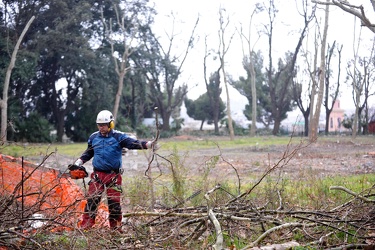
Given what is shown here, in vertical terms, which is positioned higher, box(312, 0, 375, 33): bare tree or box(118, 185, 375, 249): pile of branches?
box(312, 0, 375, 33): bare tree

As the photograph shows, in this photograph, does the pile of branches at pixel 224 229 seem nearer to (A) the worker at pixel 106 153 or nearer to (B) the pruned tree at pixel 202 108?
(A) the worker at pixel 106 153

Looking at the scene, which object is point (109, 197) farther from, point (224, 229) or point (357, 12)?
point (357, 12)

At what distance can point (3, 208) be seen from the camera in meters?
4.68

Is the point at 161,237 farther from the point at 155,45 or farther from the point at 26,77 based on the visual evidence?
the point at 155,45

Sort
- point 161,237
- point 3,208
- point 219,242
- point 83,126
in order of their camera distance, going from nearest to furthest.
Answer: point 219,242 → point 3,208 → point 161,237 → point 83,126

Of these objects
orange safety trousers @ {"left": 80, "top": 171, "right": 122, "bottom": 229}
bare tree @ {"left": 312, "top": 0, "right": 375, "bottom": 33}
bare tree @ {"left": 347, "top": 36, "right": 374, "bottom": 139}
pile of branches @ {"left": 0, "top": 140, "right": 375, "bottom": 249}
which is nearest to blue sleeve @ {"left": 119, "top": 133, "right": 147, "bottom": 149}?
orange safety trousers @ {"left": 80, "top": 171, "right": 122, "bottom": 229}

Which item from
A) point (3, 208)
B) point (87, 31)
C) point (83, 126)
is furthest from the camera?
point (83, 126)

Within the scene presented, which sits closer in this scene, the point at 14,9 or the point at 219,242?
the point at 219,242

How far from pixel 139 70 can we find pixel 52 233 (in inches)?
1514

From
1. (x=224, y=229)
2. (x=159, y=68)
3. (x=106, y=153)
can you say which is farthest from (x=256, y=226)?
(x=159, y=68)

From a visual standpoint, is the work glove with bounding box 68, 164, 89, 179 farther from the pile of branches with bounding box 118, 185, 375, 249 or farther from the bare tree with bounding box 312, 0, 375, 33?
the bare tree with bounding box 312, 0, 375, 33

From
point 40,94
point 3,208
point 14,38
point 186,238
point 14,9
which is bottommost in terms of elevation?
point 186,238

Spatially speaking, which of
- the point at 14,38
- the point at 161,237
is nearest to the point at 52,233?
the point at 161,237

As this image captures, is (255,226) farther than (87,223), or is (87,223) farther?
(255,226)
